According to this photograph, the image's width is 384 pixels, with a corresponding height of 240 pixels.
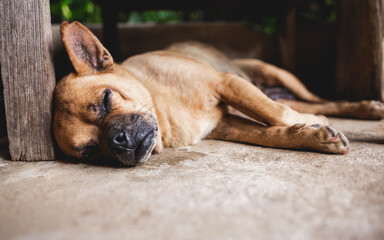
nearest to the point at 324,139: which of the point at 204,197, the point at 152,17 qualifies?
the point at 204,197

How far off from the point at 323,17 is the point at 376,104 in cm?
268

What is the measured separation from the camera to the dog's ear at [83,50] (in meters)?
2.39

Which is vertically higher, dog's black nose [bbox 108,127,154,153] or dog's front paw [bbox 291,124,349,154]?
dog's black nose [bbox 108,127,154,153]

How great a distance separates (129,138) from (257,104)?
1.10 m

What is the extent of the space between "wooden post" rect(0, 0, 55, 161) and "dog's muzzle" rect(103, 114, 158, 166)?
0.58 meters

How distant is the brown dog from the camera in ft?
7.31

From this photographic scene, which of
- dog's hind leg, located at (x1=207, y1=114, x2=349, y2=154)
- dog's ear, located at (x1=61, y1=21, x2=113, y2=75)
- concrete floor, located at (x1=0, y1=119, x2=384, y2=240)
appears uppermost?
dog's ear, located at (x1=61, y1=21, x2=113, y2=75)

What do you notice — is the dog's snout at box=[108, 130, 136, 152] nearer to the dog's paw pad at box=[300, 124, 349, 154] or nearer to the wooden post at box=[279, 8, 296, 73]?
the dog's paw pad at box=[300, 124, 349, 154]

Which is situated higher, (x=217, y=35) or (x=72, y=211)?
(x=217, y=35)

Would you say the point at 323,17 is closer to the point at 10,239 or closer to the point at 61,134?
the point at 61,134

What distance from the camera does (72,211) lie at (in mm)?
1562

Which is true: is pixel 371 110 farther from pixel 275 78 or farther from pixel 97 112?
pixel 97 112

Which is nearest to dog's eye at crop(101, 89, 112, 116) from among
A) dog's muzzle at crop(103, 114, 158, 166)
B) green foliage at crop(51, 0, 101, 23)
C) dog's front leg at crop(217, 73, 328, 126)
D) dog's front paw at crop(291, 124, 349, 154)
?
dog's muzzle at crop(103, 114, 158, 166)

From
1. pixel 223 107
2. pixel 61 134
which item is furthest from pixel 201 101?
pixel 61 134
